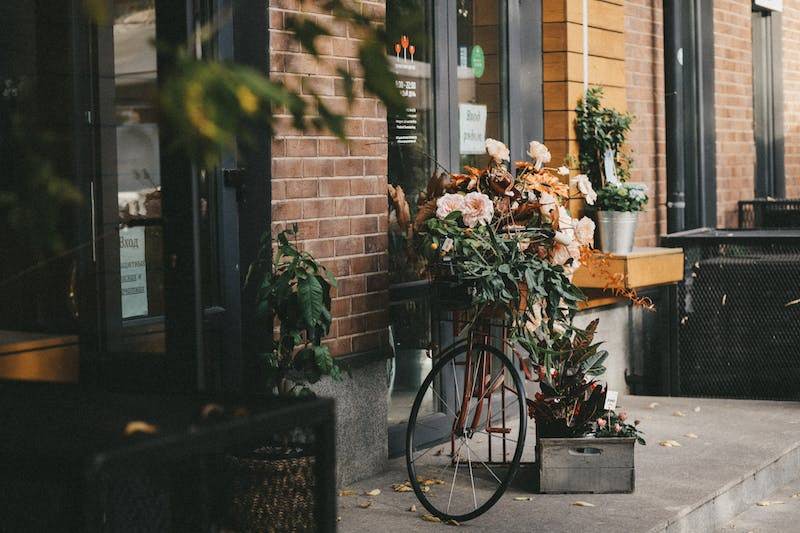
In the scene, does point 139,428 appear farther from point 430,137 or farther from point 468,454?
point 430,137

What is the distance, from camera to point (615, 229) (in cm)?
823

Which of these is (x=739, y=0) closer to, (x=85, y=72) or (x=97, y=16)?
(x=85, y=72)

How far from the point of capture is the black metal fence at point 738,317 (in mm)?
8469

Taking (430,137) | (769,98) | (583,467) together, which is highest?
(769,98)

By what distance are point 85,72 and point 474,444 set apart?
2914mm

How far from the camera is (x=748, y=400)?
331 inches

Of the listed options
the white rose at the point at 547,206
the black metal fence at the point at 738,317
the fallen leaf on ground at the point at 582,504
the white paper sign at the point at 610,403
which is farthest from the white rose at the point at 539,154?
the black metal fence at the point at 738,317

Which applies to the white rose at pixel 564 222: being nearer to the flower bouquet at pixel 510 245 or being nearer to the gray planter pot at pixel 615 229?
the flower bouquet at pixel 510 245

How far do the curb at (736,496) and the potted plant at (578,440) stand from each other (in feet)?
1.11

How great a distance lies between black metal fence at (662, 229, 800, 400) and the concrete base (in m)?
3.26

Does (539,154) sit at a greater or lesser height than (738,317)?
greater

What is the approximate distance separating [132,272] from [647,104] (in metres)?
5.64

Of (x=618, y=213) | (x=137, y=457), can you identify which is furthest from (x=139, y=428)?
(x=618, y=213)

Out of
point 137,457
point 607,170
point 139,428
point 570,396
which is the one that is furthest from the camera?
point 607,170
